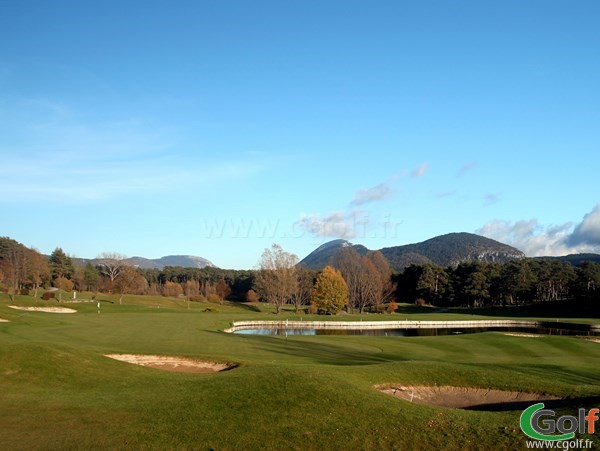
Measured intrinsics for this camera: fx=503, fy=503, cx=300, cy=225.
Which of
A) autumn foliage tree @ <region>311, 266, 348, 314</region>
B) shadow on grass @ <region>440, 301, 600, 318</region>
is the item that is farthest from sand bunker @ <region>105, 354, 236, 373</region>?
shadow on grass @ <region>440, 301, 600, 318</region>

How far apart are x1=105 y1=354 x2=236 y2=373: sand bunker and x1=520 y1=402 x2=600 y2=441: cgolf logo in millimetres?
13665

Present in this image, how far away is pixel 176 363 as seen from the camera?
23.9m

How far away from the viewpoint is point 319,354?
3058 centimetres

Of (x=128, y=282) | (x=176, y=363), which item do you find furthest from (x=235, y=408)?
(x=128, y=282)

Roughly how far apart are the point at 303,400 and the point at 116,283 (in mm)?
113847

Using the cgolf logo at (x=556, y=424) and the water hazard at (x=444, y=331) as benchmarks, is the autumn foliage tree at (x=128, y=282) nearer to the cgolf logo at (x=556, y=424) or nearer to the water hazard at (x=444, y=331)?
the water hazard at (x=444, y=331)

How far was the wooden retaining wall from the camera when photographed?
64119mm

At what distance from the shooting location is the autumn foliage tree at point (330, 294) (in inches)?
3583

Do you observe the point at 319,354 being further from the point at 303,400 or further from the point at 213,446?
the point at 213,446

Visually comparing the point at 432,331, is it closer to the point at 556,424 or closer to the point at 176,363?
the point at 176,363

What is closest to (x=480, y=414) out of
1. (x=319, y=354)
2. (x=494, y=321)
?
(x=319, y=354)

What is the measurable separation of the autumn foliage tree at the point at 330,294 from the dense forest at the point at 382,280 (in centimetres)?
931

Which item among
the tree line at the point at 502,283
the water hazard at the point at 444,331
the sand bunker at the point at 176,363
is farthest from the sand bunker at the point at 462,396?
the tree line at the point at 502,283

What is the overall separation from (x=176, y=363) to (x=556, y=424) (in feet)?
57.3
